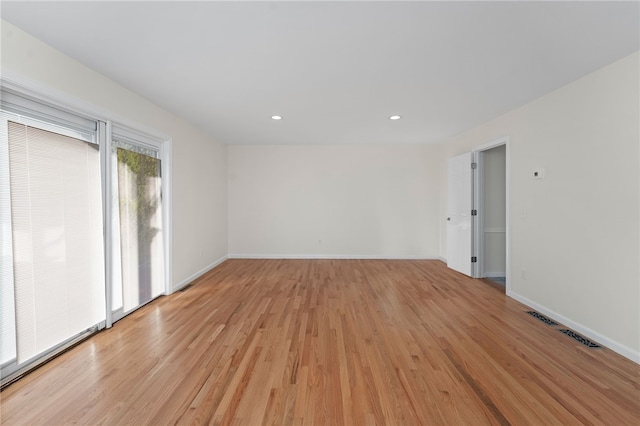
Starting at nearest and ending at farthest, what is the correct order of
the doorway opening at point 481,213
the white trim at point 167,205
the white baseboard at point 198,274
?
the white trim at point 167,205 → the white baseboard at point 198,274 → the doorway opening at point 481,213

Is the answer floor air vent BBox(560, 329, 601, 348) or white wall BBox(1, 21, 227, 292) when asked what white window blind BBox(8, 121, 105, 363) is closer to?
white wall BBox(1, 21, 227, 292)

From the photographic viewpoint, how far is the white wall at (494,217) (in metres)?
4.93

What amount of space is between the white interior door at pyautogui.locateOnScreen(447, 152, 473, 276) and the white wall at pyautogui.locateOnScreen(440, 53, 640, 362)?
1048 mm

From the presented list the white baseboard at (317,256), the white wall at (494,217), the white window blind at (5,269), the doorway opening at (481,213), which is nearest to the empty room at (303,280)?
the white window blind at (5,269)

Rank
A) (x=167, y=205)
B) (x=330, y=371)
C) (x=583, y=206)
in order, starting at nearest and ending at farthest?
(x=330, y=371), (x=583, y=206), (x=167, y=205)

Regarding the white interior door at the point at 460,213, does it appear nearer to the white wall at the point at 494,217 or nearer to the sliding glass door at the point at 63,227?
the white wall at the point at 494,217

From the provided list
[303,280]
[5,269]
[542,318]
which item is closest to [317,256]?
[303,280]

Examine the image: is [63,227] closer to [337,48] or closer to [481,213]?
[337,48]

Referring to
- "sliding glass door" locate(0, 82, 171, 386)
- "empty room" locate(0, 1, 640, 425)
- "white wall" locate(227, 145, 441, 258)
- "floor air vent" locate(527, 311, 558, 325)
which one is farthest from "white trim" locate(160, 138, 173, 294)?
"floor air vent" locate(527, 311, 558, 325)

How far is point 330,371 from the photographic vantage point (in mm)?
2125

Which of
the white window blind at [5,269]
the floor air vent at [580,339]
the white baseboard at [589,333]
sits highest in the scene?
the white window blind at [5,269]

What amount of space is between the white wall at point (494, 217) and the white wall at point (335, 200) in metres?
1.34

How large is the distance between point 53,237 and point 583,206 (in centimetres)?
517

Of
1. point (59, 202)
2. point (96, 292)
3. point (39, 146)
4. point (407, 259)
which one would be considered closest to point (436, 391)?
point (96, 292)
